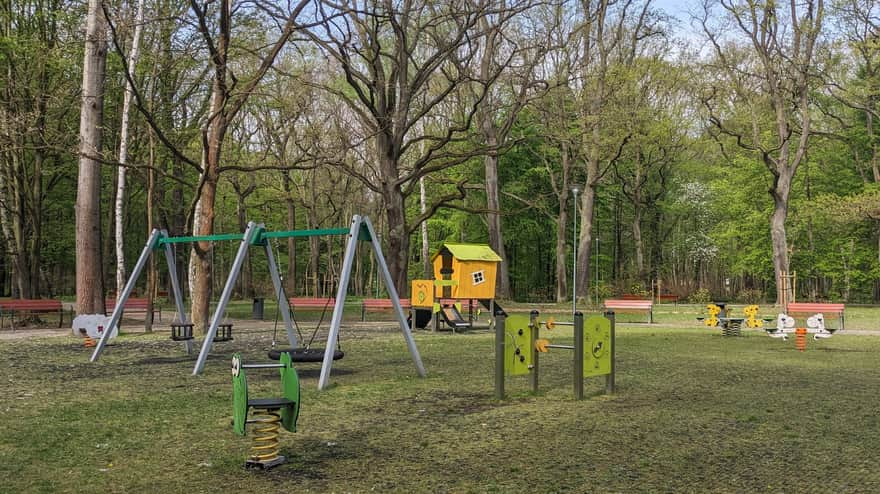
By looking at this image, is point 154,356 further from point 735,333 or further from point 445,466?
point 735,333

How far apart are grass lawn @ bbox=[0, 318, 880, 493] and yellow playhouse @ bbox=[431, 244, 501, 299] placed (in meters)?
11.6

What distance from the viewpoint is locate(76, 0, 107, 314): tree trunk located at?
19766 mm

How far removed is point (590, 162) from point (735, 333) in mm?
19611

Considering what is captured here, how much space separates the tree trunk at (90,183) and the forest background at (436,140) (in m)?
0.05

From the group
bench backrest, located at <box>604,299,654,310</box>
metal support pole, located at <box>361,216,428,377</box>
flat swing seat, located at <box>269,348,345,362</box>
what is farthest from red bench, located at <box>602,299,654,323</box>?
flat swing seat, located at <box>269,348,345,362</box>

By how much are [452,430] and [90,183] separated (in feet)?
50.8

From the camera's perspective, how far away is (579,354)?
32.4 feet

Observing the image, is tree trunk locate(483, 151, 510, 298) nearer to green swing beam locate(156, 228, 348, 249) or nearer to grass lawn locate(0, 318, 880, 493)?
grass lawn locate(0, 318, 880, 493)

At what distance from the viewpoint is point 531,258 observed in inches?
2408

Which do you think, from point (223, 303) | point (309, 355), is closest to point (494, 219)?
point (223, 303)

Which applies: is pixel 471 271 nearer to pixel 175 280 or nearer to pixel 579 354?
pixel 175 280

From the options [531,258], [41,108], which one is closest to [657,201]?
[531,258]

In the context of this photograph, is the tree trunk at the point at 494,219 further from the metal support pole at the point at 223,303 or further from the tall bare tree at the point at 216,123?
the metal support pole at the point at 223,303

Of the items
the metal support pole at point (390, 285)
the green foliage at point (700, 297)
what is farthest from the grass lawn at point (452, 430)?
the green foliage at point (700, 297)
